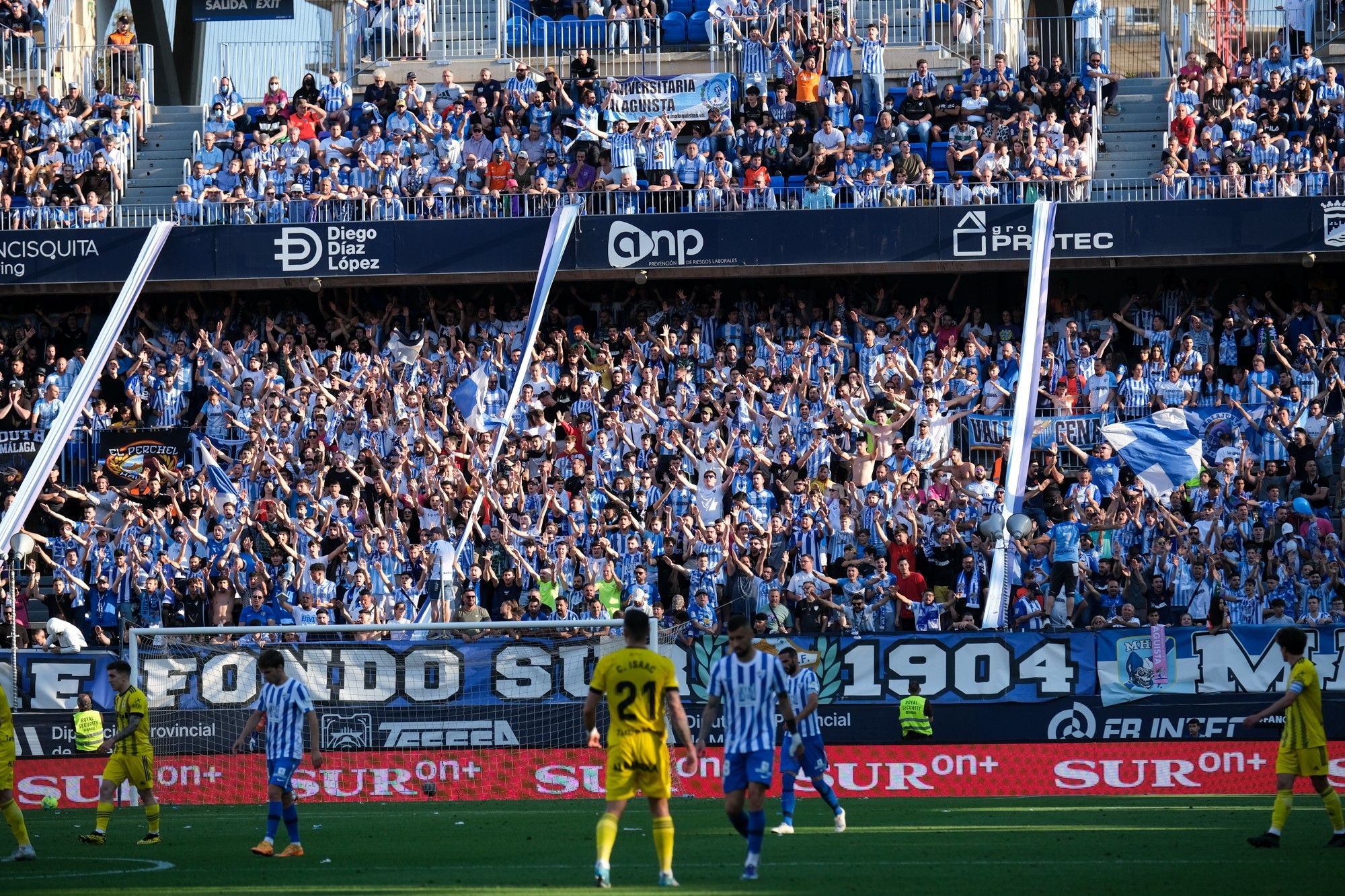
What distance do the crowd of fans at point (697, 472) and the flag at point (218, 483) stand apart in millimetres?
137

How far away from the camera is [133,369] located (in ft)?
93.1

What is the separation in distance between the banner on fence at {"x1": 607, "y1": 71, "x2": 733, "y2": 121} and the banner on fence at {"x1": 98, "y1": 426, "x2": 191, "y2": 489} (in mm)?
8880

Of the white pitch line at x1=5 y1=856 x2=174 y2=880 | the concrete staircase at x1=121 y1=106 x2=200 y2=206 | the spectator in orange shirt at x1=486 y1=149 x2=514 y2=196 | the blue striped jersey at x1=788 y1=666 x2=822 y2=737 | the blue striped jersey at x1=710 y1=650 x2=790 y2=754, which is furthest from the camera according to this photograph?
the concrete staircase at x1=121 y1=106 x2=200 y2=206

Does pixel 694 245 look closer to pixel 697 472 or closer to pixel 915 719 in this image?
pixel 697 472

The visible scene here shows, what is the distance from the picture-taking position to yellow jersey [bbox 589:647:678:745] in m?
11.4

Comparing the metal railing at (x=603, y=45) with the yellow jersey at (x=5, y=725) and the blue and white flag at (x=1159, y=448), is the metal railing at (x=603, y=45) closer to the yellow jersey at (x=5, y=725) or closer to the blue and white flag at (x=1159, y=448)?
the blue and white flag at (x=1159, y=448)

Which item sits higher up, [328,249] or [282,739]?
[328,249]

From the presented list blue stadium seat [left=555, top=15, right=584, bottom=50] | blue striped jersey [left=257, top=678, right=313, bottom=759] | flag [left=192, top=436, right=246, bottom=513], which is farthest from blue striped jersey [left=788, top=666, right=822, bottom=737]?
blue stadium seat [left=555, top=15, right=584, bottom=50]

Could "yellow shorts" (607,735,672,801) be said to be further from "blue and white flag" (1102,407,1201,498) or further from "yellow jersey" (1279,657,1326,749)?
"blue and white flag" (1102,407,1201,498)

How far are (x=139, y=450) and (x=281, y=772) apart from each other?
590 inches

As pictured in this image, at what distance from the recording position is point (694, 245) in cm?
2786

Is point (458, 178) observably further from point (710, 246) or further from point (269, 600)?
point (269, 600)

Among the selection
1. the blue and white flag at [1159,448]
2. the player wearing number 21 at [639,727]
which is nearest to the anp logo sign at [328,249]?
the blue and white flag at [1159,448]

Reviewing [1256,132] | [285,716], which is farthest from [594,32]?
[285,716]
